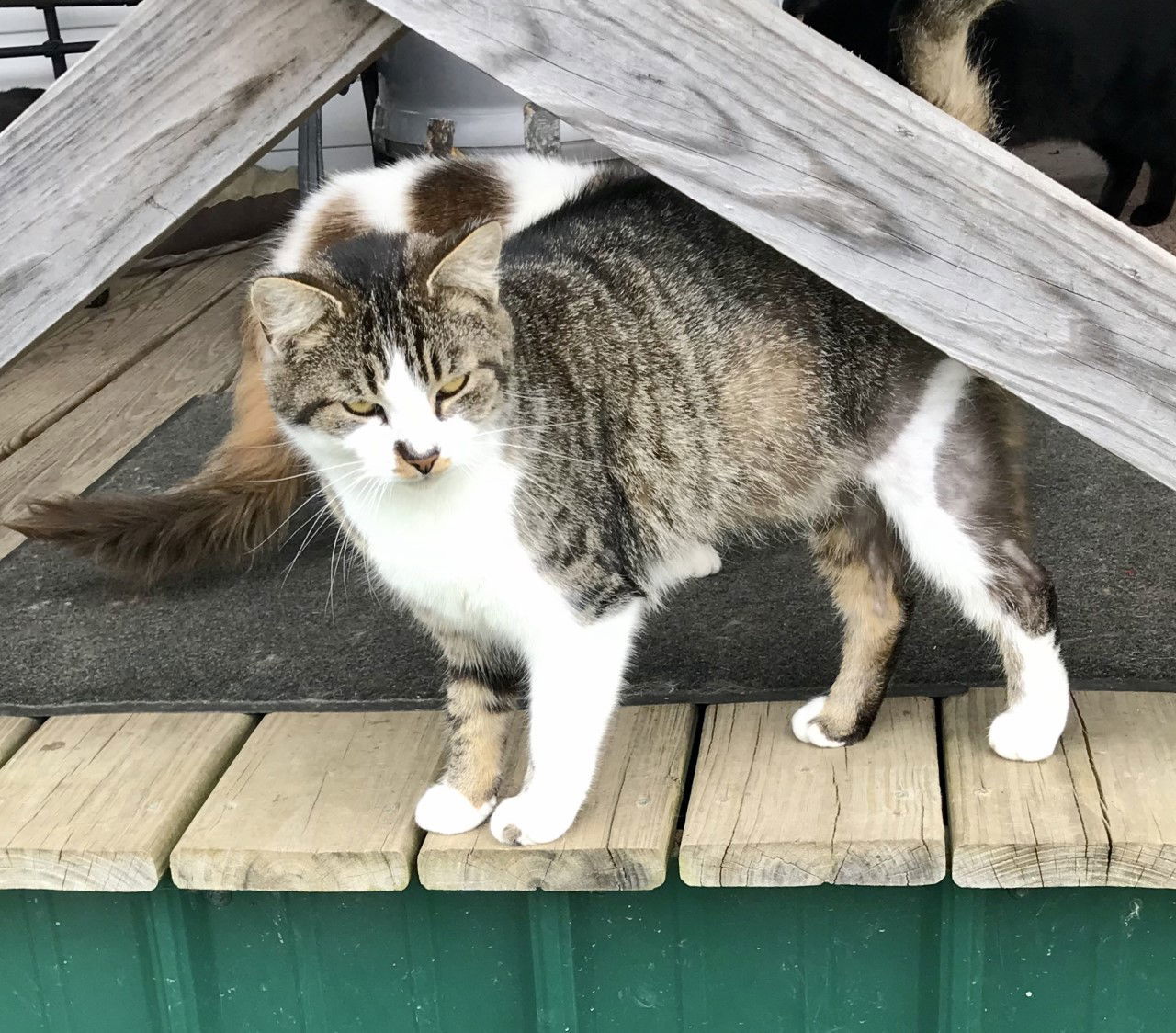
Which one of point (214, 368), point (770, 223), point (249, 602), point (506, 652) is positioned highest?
point (770, 223)

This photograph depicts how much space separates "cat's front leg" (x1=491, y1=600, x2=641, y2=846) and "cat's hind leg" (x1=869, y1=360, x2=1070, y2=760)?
1.43 feet

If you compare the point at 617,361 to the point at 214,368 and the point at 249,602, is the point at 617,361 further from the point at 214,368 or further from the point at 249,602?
the point at 214,368

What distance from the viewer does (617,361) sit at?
69.7 inches

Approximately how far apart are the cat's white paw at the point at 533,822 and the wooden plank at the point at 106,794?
45 centimetres

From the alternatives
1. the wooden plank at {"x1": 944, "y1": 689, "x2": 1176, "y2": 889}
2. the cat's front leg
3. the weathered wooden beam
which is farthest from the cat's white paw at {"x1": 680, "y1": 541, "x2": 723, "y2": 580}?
the weathered wooden beam

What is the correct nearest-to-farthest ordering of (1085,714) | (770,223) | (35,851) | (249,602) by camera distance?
(770,223), (35,851), (1085,714), (249,602)

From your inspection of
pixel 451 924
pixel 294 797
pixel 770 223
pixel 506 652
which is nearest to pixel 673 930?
pixel 451 924

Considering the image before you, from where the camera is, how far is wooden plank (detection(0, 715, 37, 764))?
77.5 inches

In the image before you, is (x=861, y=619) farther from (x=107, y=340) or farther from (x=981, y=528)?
(x=107, y=340)

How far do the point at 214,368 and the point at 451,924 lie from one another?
2370 millimetres

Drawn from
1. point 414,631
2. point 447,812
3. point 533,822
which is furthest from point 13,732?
point 533,822

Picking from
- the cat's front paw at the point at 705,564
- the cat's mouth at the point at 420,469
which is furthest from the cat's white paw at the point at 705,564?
the cat's mouth at the point at 420,469

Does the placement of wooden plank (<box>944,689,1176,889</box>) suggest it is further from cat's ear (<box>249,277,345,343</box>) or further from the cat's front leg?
cat's ear (<box>249,277,345,343</box>)

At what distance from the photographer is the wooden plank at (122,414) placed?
2.97 m
